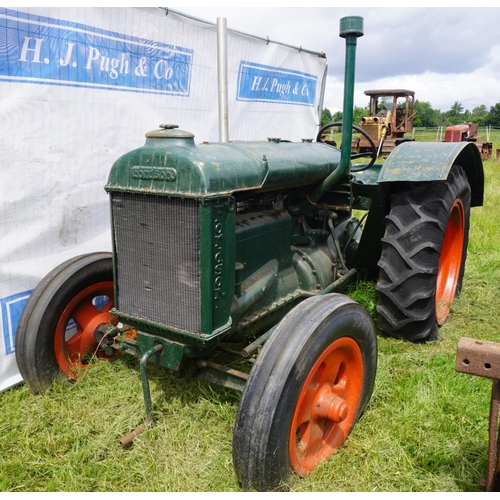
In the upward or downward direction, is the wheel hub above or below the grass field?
above

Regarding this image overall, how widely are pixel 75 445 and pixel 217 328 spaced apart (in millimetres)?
930

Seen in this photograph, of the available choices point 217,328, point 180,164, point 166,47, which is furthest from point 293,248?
point 166,47

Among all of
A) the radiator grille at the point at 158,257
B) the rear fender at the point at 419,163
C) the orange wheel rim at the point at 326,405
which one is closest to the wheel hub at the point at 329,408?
the orange wheel rim at the point at 326,405

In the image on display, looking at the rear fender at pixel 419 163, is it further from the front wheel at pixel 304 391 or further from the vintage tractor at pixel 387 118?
the vintage tractor at pixel 387 118

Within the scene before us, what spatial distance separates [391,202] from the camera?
124 inches

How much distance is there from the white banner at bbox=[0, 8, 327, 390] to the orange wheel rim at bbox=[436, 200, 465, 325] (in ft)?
7.37

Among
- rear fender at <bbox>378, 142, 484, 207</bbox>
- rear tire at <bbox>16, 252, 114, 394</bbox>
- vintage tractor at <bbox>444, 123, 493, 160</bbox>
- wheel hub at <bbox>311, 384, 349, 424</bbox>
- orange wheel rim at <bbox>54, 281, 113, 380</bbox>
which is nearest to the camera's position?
wheel hub at <bbox>311, 384, 349, 424</bbox>

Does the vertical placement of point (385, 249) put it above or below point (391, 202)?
Answer: below

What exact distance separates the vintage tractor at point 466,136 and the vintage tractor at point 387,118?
1.80 m

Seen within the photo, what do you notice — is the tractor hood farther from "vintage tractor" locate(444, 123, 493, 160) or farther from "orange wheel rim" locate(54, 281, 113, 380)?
"vintage tractor" locate(444, 123, 493, 160)

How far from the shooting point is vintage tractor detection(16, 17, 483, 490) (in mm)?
2051


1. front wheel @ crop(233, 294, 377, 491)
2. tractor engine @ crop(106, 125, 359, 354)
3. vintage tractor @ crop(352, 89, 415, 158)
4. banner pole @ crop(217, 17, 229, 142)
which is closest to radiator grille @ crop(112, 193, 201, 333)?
tractor engine @ crop(106, 125, 359, 354)

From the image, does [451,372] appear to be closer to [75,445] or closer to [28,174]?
[75,445]

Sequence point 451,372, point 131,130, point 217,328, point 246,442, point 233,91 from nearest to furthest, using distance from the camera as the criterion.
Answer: point 246,442, point 217,328, point 451,372, point 131,130, point 233,91
